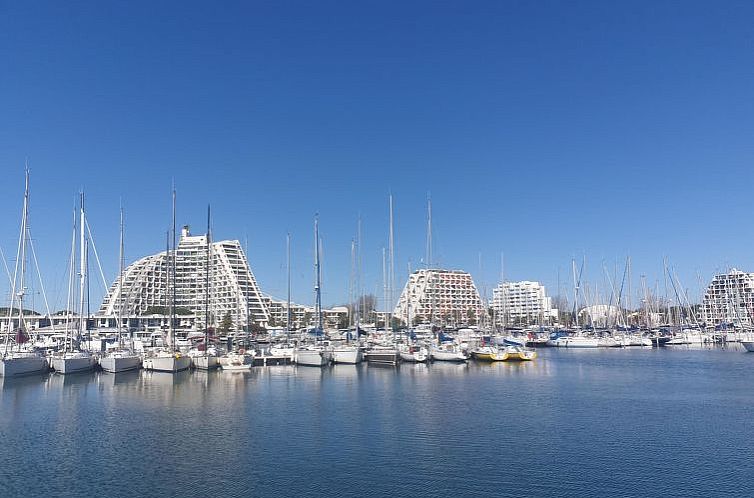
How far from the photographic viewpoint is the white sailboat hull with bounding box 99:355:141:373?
6606 cm

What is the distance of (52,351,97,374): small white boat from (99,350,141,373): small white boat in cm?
143

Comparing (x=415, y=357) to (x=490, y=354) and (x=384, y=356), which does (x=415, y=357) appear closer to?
(x=384, y=356)

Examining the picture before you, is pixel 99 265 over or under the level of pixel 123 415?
over

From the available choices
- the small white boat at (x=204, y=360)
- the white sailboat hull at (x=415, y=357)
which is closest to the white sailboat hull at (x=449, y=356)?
the white sailboat hull at (x=415, y=357)

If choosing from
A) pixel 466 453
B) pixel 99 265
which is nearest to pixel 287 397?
pixel 466 453

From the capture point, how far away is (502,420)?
3653 centimetres

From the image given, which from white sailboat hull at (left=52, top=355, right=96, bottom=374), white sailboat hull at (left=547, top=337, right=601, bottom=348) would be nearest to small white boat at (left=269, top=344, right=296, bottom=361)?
white sailboat hull at (left=52, top=355, right=96, bottom=374)

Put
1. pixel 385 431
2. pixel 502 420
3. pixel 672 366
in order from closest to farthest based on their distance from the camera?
pixel 385 431 < pixel 502 420 < pixel 672 366

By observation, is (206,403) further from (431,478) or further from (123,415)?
(431,478)

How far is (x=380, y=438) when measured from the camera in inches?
1256

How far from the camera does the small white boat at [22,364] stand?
198 feet

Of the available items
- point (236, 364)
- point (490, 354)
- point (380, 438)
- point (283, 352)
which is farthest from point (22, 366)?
point (490, 354)

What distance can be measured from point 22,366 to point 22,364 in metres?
0.23

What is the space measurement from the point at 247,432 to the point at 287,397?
13.7 meters
